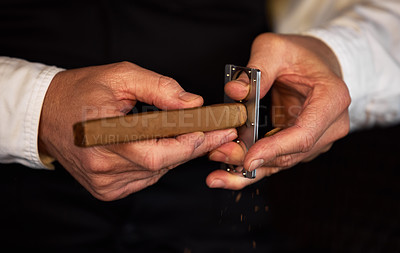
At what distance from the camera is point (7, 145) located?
460 mm

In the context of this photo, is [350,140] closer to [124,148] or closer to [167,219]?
[167,219]

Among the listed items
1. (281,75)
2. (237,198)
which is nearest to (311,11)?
(281,75)

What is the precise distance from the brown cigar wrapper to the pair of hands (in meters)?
0.02

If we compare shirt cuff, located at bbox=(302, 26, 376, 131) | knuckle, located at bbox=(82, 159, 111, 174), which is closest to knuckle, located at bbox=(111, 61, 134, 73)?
knuckle, located at bbox=(82, 159, 111, 174)

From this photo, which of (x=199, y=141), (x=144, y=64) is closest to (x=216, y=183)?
(x=199, y=141)

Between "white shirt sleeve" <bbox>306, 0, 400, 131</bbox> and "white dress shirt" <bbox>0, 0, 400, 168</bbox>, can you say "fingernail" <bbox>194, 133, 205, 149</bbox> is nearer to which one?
"white dress shirt" <bbox>0, 0, 400, 168</bbox>

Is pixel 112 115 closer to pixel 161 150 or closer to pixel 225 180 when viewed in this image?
pixel 161 150

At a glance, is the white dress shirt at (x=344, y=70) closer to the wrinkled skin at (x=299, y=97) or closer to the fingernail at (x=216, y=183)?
the wrinkled skin at (x=299, y=97)

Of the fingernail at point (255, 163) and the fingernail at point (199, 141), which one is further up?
the fingernail at point (199, 141)

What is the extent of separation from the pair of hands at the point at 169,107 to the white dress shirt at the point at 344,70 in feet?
0.08

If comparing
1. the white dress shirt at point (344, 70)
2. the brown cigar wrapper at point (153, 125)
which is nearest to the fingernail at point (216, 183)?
the brown cigar wrapper at point (153, 125)

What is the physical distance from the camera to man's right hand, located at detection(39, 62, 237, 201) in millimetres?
395

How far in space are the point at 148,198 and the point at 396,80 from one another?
1.71 ft

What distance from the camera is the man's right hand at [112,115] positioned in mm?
395
